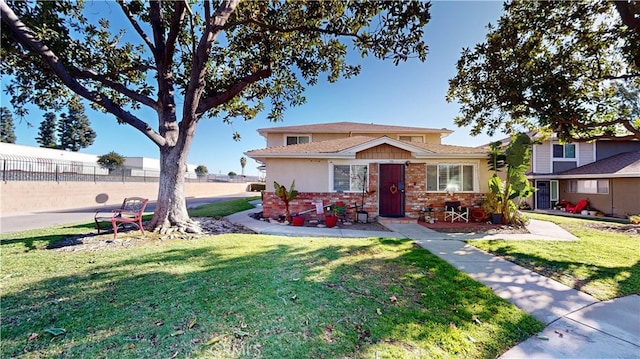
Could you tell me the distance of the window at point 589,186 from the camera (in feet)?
54.7

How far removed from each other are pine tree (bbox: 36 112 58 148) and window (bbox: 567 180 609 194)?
241ft

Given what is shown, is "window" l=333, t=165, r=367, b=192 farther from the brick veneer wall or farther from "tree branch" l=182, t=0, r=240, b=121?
"tree branch" l=182, t=0, r=240, b=121

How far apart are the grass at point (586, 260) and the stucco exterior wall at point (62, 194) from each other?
23434mm

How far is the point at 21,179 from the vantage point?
14.9m

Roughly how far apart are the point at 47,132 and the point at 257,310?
6613 cm

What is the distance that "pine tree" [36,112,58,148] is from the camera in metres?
45.3

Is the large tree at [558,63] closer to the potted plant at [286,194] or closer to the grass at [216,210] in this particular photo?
the potted plant at [286,194]

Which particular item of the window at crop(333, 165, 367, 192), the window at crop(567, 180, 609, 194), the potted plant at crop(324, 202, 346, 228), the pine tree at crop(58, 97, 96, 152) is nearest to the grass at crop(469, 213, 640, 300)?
the potted plant at crop(324, 202, 346, 228)

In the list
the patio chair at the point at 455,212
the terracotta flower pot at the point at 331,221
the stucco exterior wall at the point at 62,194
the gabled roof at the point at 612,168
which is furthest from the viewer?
the gabled roof at the point at 612,168

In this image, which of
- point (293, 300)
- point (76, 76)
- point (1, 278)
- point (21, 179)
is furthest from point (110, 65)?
point (21, 179)

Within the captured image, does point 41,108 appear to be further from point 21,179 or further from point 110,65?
point 21,179

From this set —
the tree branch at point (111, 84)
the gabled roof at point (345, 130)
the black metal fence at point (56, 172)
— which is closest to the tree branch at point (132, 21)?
the tree branch at point (111, 84)

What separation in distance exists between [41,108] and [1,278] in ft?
31.7

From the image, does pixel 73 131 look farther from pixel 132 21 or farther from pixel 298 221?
pixel 298 221
